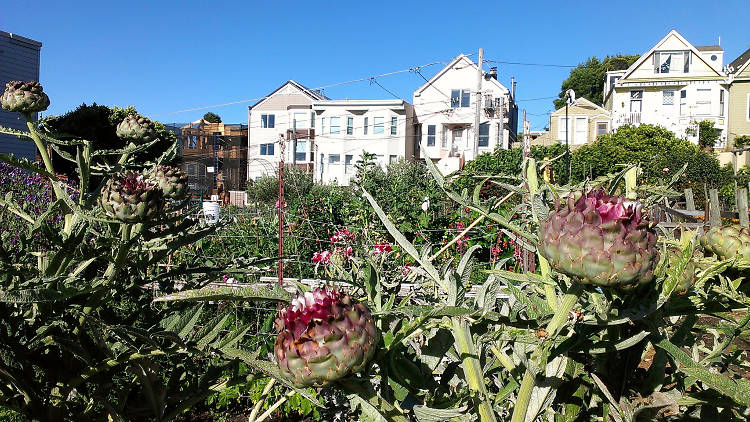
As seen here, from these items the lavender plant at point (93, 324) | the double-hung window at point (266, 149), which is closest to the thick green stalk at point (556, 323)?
the lavender plant at point (93, 324)

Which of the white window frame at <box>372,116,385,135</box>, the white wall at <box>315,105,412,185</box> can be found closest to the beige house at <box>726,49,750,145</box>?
the white wall at <box>315,105,412,185</box>

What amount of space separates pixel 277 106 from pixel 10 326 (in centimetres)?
3259

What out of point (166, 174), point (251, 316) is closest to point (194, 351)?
point (166, 174)

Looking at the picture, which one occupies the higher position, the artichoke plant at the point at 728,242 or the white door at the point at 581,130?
the white door at the point at 581,130


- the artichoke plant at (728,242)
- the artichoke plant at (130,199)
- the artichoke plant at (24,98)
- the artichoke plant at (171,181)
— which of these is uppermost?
the artichoke plant at (24,98)

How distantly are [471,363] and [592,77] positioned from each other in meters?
44.8

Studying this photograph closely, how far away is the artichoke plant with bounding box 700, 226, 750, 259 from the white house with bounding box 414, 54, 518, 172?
Result: 27.4m

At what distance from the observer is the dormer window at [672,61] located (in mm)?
27297

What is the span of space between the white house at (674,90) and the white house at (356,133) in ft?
35.3

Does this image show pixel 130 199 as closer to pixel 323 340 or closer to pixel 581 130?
pixel 323 340

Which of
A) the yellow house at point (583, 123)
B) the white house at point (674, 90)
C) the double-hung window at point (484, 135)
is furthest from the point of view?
the yellow house at point (583, 123)

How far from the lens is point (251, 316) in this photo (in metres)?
4.01

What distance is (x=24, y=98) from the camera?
71.4 inches

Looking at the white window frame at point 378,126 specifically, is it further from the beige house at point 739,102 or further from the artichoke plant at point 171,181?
the artichoke plant at point 171,181
